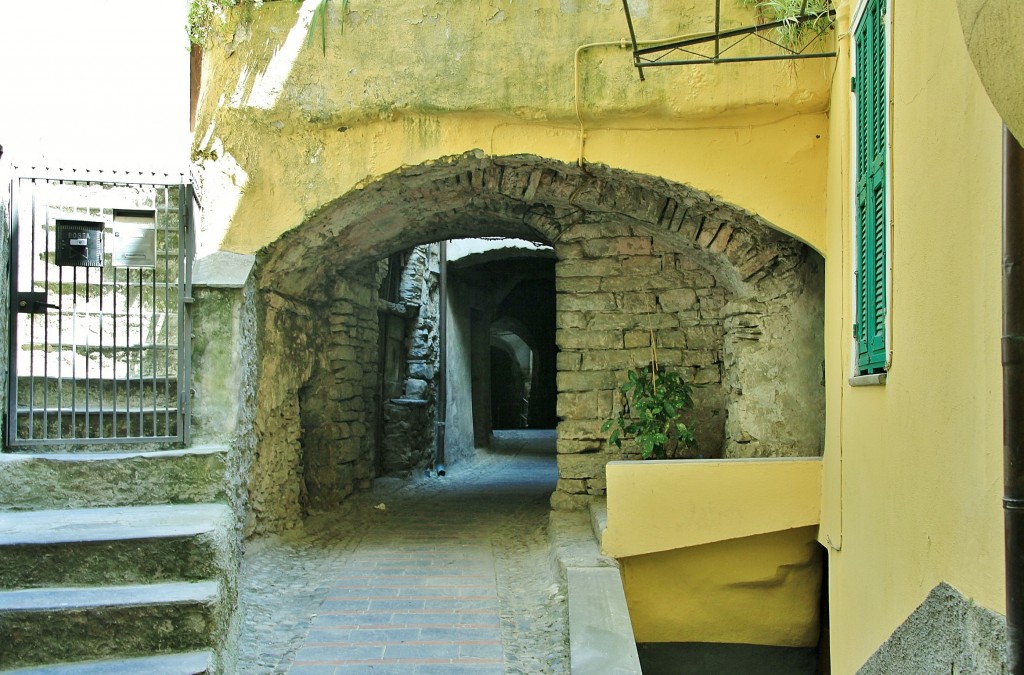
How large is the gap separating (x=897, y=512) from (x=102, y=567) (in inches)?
131

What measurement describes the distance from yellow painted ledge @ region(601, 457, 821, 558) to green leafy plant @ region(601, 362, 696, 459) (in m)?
0.56

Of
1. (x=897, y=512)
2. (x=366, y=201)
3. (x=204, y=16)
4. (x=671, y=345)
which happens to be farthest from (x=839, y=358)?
(x=204, y=16)

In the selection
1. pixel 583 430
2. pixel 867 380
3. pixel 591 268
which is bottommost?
pixel 583 430

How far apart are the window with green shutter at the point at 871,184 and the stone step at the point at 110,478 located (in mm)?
3370

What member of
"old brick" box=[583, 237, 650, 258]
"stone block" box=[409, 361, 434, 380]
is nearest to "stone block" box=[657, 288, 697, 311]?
"old brick" box=[583, 237, 650, 258]

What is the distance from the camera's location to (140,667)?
3.17 m

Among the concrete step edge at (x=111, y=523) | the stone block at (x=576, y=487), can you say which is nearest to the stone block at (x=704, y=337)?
the stone block at (x=576, y=487)

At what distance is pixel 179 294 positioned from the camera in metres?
4.60

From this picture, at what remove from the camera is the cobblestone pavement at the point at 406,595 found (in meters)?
3.76

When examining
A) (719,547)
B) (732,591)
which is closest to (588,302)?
(719,547)

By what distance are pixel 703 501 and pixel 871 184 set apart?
2152mm

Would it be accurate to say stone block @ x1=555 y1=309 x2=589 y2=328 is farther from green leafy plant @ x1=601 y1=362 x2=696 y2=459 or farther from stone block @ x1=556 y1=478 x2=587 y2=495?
stone block @ x1=556 y1=478 x2=587 y2=495

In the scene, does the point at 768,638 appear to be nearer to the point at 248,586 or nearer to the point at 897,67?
the point at 248,586

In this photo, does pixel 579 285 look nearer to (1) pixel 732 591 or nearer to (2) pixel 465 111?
(2) pixel 465 111
